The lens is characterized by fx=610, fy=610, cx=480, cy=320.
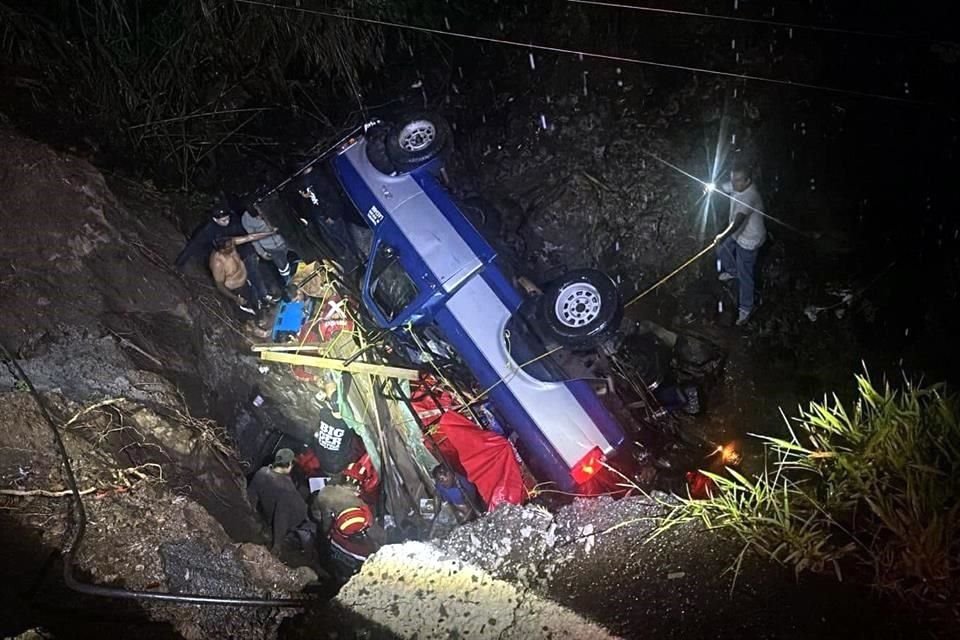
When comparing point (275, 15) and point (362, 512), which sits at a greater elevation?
point (275, 15)

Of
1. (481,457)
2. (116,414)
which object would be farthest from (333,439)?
(116,414)

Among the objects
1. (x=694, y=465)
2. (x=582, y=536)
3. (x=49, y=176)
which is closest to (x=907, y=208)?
(x=694, y=465)

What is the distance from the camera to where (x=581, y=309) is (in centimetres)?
573

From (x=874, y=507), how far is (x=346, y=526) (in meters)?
4.84

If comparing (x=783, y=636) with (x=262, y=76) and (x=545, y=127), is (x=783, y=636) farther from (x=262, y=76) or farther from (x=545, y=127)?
(x=262, y=76)

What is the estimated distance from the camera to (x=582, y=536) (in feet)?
10.4

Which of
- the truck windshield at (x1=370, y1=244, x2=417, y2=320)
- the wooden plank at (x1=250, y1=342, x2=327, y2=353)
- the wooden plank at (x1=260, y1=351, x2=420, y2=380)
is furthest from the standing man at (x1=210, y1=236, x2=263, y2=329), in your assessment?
the truck windshield at (x1=370, y1=244, x2=417, y2=320)

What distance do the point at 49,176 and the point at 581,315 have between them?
551 cm

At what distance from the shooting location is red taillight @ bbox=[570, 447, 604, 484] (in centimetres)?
567

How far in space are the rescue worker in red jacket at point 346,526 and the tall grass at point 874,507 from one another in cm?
390

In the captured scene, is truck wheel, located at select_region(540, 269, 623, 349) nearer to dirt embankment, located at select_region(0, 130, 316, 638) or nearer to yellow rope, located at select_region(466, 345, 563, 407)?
yellow rope, located at select_region(466, 345, 563, 407)

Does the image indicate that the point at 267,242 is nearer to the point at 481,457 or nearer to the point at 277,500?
the point at 277,500

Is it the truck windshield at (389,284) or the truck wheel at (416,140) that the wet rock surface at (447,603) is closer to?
the truck windshield at (389,284)

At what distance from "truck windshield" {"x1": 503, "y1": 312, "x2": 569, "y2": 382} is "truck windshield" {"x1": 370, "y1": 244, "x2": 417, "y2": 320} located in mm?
1319
